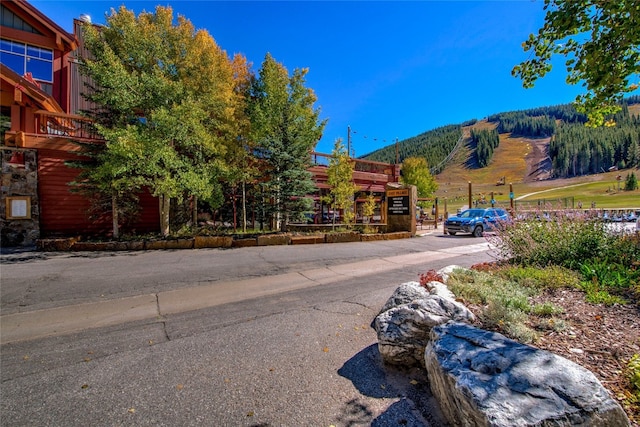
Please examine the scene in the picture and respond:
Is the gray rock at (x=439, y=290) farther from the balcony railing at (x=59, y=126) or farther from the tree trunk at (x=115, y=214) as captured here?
the balcony railing at (x=59, y=126)

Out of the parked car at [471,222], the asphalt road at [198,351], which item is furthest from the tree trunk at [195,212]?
the parked car at [471,222]

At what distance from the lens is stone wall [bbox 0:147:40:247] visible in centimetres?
1155

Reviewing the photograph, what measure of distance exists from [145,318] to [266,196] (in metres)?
10.1

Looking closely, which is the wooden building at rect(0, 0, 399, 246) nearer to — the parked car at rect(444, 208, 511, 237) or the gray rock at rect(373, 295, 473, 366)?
the gray rock at rect(373, 295, 473, 366)

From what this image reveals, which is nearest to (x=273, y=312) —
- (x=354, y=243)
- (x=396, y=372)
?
(x=396, y=372)

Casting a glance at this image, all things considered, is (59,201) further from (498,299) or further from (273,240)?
(498,299)

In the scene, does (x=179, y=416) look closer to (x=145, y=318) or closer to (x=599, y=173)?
(x=145, y=318)

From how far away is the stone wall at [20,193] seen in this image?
455 inches

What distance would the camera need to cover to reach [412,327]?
329 cm

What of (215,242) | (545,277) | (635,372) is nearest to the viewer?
(635,372)

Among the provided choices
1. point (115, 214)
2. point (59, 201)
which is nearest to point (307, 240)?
point (115, 214)

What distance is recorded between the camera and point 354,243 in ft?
43.5

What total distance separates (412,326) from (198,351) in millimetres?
2669

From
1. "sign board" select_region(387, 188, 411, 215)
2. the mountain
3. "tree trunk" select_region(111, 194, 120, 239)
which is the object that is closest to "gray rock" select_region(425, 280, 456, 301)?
"sign board" select_region(387, 188, 411, 215)
